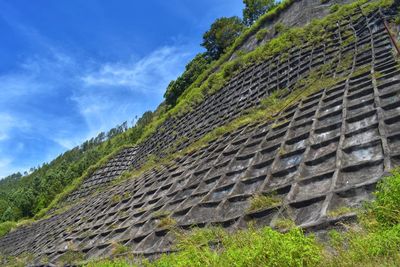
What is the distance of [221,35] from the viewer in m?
41.8

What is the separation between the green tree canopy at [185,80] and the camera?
38531 mm

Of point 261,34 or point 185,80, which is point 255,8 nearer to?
point 185,80

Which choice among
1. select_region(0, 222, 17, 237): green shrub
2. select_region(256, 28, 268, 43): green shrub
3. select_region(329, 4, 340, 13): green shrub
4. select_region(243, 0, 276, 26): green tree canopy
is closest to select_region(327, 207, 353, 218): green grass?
select_region(329, 4, 340, 13): green shrub

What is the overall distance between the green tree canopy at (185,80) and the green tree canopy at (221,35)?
2247 mm

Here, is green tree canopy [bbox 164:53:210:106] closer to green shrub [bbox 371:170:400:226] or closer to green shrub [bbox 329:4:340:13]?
green shrub [bbox 329:4:340:13]

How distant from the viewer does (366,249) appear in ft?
13.5

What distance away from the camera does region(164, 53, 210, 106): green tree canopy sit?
38.5m

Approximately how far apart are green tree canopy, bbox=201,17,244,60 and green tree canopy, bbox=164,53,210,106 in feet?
7.37

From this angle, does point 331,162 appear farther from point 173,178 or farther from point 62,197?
point 62,197

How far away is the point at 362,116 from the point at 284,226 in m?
3.81

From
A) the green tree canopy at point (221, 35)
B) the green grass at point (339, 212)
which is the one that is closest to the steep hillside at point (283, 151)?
the green grass at point (339, 212)

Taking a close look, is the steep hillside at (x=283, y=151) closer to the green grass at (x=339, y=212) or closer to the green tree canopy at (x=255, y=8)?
the green grass at (x=339, y=212)

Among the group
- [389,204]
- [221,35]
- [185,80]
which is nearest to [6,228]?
[185,80]

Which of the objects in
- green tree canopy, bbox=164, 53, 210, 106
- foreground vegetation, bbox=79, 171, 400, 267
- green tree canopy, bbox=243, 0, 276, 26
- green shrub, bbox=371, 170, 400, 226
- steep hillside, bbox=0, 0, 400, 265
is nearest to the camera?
foreground vegetation, bbox=79, 171, 400, 267
